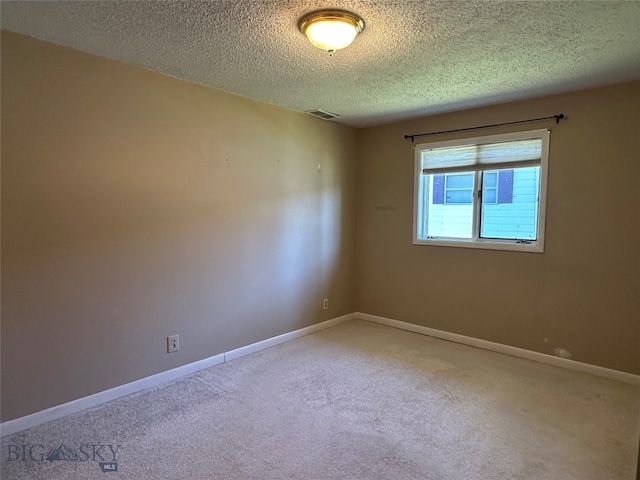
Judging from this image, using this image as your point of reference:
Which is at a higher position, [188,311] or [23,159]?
[23,159]

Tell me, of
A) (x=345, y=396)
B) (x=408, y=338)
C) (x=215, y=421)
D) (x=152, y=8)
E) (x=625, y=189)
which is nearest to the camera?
(x=152, y=8)

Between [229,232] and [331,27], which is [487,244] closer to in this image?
[229,232]

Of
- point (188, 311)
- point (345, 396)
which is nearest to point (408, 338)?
point (345, 396)

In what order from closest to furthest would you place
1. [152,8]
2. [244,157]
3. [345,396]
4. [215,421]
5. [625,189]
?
→ [152,8]
[215,421]
[345,396]
[625,189]
[244,157]

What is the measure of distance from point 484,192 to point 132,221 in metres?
3.17

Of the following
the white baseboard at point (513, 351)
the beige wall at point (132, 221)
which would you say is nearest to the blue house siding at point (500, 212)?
the white baseboard at point (513, 351)

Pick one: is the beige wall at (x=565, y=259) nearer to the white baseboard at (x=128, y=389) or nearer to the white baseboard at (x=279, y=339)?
the white baseboard at (x=279, y=339)

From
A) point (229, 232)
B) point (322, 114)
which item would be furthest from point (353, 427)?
point (322, 114)

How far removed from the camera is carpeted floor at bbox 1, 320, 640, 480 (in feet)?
6.50

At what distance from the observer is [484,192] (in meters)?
3.80

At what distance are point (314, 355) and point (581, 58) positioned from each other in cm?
305

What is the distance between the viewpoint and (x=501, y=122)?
3.60m

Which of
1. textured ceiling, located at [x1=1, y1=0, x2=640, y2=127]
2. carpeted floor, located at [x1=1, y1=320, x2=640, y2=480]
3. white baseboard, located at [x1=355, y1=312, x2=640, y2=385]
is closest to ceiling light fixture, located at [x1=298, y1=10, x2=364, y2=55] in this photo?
textured ceiling, located at [x1=1, y1=0, x2=640, y2=127]

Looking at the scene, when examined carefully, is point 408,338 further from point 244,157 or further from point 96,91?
point 96,91
